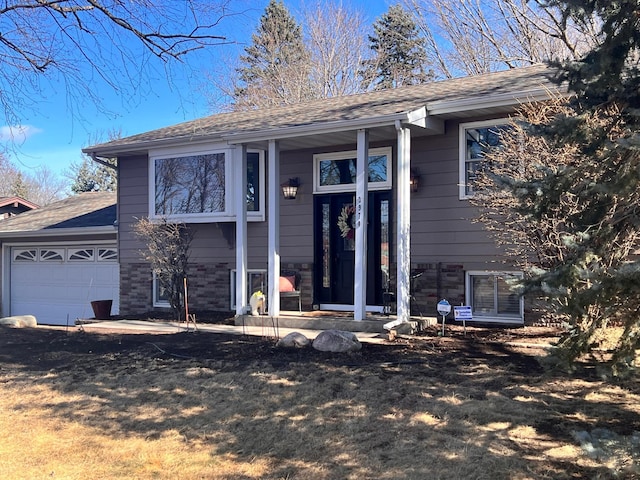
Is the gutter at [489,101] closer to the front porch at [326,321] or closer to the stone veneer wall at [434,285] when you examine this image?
the stone veneer wall at [434,285]

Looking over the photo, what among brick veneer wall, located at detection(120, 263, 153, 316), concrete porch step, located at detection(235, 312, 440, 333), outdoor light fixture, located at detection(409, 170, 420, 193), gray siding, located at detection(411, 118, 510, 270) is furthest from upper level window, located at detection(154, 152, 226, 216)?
gray siding, located at detection(411, 118, 510, 270)

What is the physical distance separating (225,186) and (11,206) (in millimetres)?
13651

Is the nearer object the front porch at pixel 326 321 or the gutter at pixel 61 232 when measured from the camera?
the front porch at pixel 326 321

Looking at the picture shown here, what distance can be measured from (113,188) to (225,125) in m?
33.3

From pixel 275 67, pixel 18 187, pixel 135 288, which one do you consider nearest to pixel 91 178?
pixel 18 187

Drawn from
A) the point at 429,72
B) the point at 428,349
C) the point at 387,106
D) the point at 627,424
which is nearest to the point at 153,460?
the point at 627,424

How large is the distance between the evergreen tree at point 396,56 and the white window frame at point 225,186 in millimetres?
17009

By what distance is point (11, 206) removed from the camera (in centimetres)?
2089

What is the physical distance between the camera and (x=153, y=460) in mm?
4051

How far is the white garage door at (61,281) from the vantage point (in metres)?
14.5

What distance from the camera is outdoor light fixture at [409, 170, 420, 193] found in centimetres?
945

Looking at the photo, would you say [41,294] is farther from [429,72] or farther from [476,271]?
[429,72]

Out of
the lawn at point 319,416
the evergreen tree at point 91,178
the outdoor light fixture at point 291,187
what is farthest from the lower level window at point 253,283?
the evergreen tree at point 91,178

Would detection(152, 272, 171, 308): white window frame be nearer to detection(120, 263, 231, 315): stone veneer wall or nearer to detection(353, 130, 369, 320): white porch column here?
detection(120, 263, 231, 315): stone veneer wall
